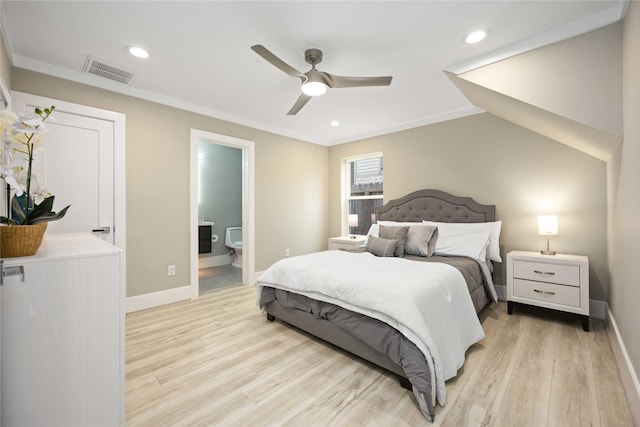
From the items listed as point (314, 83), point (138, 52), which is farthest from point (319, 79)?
point (138, 52)

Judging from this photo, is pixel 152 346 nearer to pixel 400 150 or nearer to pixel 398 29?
pixel 398 29

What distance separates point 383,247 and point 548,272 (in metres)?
1.60

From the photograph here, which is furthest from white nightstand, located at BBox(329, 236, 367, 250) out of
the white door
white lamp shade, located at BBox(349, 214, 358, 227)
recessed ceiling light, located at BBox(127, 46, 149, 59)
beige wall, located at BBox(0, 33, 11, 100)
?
beige wall, located at BBox(0, 33, 11, 100)

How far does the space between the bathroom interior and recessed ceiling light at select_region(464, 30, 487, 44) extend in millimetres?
4539

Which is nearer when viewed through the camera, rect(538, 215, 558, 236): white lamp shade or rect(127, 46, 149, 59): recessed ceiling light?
rect(127, 46, 149, 59): recessed ceiling light

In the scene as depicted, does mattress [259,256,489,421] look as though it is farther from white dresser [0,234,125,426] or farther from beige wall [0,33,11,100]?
beige wall [0,33,11,100]

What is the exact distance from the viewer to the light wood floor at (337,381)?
1.50 meters

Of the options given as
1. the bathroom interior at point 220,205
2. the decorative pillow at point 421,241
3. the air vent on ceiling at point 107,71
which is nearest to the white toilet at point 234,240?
the bathroom interior at point 220,205

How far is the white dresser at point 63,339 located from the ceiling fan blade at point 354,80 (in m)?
1.96

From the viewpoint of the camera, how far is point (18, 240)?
963mm

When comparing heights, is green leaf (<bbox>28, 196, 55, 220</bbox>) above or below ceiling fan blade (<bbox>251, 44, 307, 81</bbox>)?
below

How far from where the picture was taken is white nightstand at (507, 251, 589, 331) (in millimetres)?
2494

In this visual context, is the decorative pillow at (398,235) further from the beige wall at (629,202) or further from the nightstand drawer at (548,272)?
the beige wall at (629,202)

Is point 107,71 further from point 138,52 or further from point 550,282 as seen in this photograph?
point 550,282
